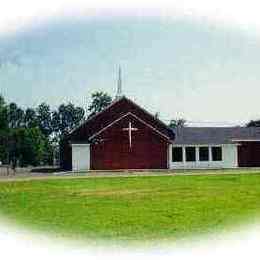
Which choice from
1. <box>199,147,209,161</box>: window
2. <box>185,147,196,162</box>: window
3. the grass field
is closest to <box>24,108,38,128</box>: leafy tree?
the grass field

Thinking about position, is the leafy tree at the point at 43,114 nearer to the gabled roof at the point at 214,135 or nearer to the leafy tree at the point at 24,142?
the leafy tree at the point at 24,142

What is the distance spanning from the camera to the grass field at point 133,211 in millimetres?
9161

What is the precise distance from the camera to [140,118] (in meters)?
37.4

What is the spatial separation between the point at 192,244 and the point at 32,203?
20.3 ft

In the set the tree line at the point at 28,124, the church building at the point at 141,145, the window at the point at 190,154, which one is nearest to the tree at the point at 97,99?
the tree line at the point at 28,124

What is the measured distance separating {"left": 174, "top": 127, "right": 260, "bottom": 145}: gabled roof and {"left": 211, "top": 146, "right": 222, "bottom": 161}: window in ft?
1.27

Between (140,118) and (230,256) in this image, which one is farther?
(140,118)

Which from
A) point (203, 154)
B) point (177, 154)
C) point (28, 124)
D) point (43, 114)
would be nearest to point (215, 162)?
point (203, 154)

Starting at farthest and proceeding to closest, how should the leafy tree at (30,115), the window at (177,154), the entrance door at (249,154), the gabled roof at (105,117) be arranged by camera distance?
the entrance door at (249,154) → the window at (177,154) → the gabled roof at (105,117) → the leafy tree at (30,115)

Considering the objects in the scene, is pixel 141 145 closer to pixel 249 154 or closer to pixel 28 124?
pixel 249 154

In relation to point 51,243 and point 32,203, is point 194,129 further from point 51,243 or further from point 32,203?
point 51,243

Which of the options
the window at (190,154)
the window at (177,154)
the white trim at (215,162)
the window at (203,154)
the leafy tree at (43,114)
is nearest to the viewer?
the leafy tree at (43,114)

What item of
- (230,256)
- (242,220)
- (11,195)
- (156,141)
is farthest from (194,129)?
(230,256)

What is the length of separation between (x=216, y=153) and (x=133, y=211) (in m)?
28.1
